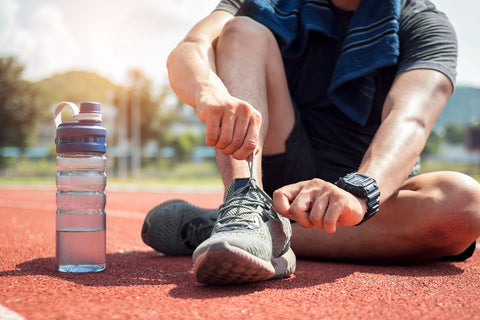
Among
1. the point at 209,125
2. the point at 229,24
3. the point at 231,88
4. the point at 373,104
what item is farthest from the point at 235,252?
the point at 373,104

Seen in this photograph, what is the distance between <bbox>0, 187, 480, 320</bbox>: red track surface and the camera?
129 cm

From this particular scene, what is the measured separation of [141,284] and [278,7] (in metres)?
1.58

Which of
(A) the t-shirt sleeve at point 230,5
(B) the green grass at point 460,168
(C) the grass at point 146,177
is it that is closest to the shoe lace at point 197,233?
(A) the t-shirt sleeve at point 230,5

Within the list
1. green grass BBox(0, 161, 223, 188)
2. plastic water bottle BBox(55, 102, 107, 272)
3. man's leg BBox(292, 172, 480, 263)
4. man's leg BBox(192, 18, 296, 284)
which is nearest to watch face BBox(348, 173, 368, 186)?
man's leg BBox(192, 18, 296, 284)

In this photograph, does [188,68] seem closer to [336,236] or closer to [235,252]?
[235,252]

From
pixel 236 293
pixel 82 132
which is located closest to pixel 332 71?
pixel 82 132

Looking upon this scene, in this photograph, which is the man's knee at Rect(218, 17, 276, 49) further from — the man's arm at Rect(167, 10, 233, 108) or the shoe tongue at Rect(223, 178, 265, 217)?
the shoe tongue at Rect(223, 178, 265, 217)

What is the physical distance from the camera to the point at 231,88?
1.94 meters

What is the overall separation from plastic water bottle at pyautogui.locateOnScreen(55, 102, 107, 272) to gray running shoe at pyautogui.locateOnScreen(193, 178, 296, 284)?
1.91 ft

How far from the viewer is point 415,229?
207cm

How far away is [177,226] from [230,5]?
1200 mm

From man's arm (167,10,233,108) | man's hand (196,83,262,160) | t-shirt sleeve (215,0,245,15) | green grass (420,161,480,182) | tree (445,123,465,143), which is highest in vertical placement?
t-shirt sleeve (215,0,245,15)

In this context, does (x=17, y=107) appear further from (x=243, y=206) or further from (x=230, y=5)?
(x=243, y=206)

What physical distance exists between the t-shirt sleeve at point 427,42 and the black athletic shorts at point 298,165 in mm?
563
